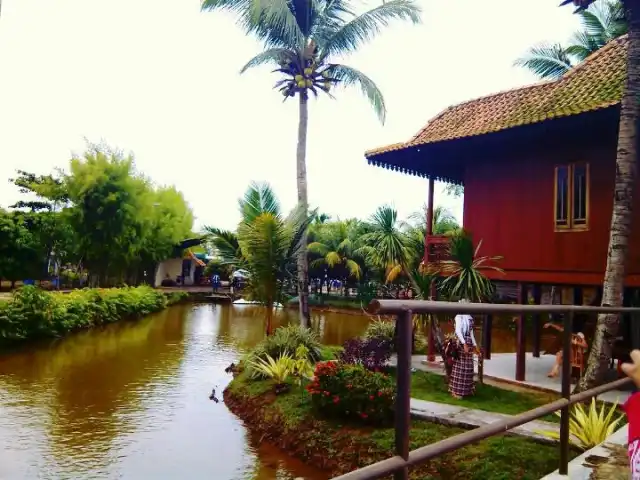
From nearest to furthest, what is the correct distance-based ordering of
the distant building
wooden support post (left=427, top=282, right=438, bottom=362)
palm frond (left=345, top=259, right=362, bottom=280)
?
wooden support post (left=427, top=282, right=438, bottom=362) → palm frond (left=345, top=259, right=362, bottom=280) → the distant building

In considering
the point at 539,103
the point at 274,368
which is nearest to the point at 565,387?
the point at 274,368

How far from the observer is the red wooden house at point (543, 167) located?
9656 millimetres

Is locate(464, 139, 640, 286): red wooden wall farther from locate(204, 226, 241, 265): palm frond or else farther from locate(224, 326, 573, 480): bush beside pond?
locate(204, 226, 241, 265): palm frond

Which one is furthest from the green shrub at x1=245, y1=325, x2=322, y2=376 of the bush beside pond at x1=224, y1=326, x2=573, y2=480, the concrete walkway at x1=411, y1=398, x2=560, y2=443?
the concrete walkway at x1=411, y1=398, x2=560, y2=443

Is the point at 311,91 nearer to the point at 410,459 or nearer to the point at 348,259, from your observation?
the point at 410,459

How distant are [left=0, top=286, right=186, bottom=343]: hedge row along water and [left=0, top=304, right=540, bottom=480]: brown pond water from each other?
70 cm

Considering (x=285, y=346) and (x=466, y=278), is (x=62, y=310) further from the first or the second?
(x=466, y=278)

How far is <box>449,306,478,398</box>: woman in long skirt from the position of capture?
28.3 ft

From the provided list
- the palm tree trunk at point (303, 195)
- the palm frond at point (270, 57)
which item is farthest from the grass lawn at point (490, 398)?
the palm frond at point (270, 57)

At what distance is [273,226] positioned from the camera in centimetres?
1324

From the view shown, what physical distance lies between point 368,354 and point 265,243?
414cm

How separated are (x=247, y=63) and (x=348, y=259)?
61.3ft

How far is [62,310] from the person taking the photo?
19141mm

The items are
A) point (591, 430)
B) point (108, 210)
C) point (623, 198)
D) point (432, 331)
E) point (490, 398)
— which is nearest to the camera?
point (591, 430)
